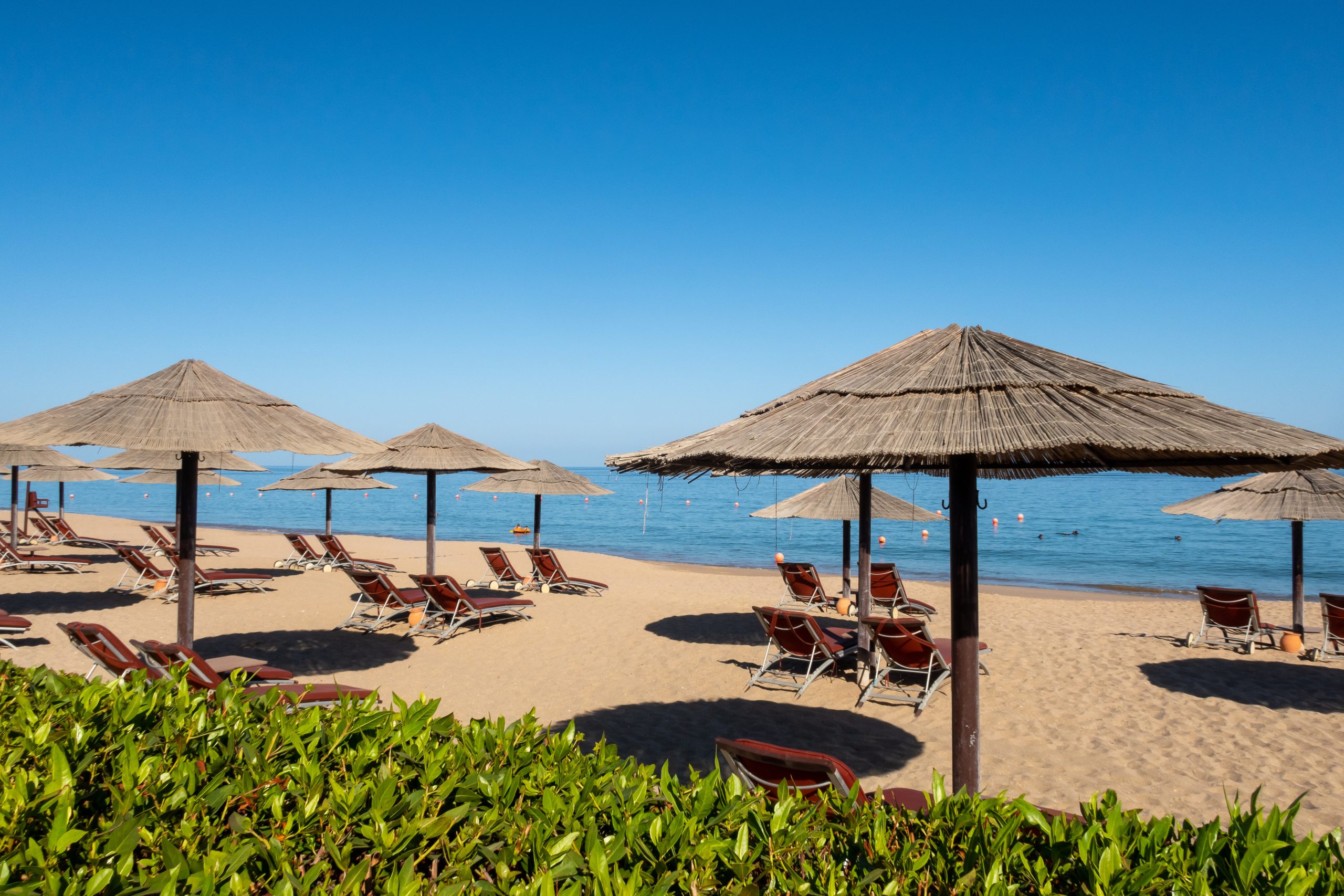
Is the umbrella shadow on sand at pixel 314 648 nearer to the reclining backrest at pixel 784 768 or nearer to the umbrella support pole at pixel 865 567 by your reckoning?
the umbrella support pole at pixel 865 567

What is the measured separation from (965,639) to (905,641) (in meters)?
2.80

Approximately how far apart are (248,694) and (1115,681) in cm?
735

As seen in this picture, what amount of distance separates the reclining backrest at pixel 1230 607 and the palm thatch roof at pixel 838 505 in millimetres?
3353

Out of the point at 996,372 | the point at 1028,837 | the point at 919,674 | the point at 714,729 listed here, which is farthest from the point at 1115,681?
the point at 1028,837

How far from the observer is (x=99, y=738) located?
241 cm

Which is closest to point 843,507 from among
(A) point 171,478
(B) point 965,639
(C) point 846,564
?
(C) point 846,564

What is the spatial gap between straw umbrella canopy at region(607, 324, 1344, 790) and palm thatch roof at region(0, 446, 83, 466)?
1496cm

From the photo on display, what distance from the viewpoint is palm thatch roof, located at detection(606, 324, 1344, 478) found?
2967 mm

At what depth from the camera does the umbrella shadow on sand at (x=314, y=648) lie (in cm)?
788

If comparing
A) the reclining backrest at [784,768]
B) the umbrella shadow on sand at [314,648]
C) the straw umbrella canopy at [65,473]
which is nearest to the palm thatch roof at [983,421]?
the reclining backrest at [784,768]

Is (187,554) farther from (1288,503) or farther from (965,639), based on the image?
(1288,503)

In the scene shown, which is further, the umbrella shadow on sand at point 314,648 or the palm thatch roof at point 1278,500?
the palm thatch roof at point 1278,500

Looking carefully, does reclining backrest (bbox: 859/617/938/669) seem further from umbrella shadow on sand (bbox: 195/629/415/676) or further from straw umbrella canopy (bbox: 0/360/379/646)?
umbrella shadow on sand (bbox: 195/629/415/676)

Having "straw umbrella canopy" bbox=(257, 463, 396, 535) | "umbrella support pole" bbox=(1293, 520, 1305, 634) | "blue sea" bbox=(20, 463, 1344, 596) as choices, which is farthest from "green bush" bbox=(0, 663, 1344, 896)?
"straw umbrella canopy" bbox=(257, 463, 396, 535)
